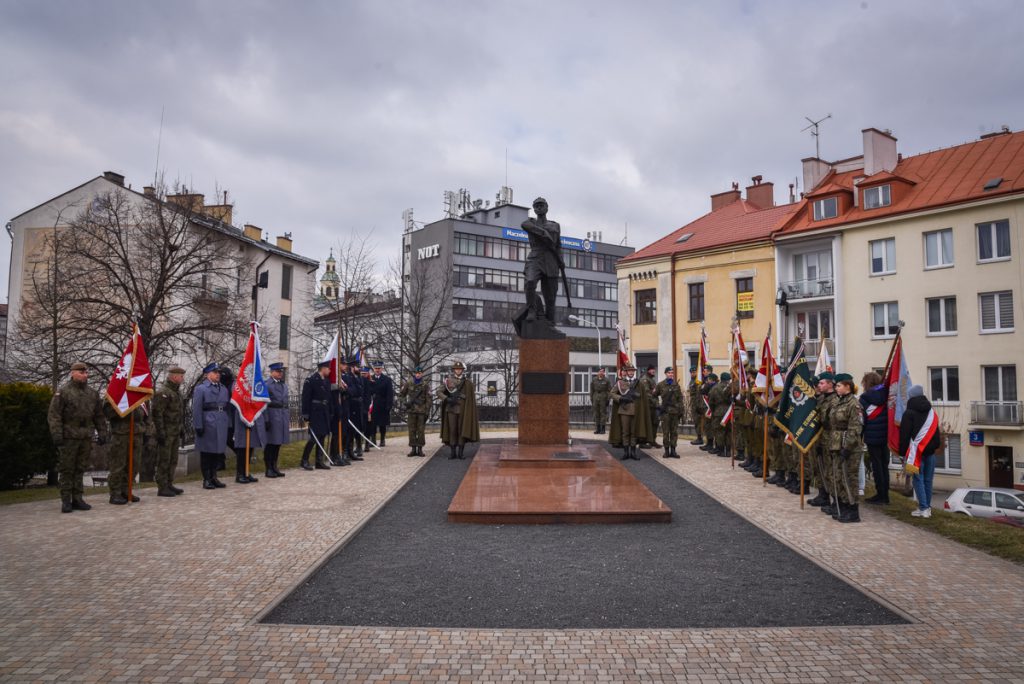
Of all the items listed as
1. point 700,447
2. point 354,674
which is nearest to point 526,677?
point 354,674

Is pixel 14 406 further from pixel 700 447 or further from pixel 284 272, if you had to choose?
pixel 284 272

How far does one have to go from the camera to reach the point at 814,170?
38000 millimetres

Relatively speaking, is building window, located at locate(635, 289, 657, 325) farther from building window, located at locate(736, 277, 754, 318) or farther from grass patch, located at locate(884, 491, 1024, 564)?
grass patch, located at locate(884, 491, 1024, 564)

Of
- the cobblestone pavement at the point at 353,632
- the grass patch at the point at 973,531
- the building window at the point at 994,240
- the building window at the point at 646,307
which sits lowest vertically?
the cobblestone pavement at the point at 353,632

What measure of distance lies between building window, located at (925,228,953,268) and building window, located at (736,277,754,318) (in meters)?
8.11

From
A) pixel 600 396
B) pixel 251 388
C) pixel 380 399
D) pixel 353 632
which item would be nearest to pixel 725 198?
pixel 600 396

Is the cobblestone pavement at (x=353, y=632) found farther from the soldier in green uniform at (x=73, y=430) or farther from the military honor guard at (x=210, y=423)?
the military honor guard at (x=210, y=423)

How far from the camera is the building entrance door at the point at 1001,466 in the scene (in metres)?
28.5

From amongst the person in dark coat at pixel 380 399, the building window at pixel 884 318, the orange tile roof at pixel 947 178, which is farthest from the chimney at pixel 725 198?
the person in dark coat at pixel 380 399

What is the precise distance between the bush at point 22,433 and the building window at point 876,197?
33.6 meters

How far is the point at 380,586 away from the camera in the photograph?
620 centimetres

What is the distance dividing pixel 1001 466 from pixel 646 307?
60.9 ft

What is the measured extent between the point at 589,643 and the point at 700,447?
1394 cm

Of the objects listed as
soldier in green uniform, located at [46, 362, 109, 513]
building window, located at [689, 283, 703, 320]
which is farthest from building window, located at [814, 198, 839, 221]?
soldier in green uniform, located at [46, 362, 109, 513]
